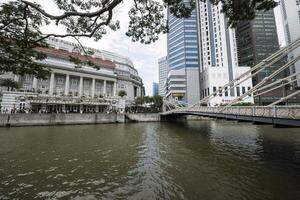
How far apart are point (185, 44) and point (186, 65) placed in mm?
9532

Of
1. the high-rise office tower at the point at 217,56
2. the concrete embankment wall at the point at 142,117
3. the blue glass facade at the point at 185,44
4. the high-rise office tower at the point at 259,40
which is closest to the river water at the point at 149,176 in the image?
the concrete embankment wall at the point at 142,117

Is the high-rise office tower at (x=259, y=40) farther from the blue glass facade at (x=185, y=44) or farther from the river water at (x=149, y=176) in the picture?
the river water at (x=149, y=176)

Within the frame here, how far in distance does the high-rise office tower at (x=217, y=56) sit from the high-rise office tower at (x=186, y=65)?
3.13 meters

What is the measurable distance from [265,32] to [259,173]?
97188mm

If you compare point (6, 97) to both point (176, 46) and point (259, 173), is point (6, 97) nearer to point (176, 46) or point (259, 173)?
point (259, 173)

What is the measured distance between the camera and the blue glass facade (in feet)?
225

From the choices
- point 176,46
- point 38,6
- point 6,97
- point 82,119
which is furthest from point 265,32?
point 6,97

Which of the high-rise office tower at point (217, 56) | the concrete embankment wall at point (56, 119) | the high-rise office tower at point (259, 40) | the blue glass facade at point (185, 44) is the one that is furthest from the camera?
the high-rise office tower at point (259, 40)

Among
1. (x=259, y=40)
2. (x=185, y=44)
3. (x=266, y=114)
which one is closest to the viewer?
(x=266, y=114)

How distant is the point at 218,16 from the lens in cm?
6688

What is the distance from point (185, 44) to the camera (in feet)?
223

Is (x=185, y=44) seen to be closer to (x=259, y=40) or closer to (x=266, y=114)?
(x=259, y=40)

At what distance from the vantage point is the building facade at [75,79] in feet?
136

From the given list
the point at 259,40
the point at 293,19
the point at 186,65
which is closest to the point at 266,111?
the point at 293,19
